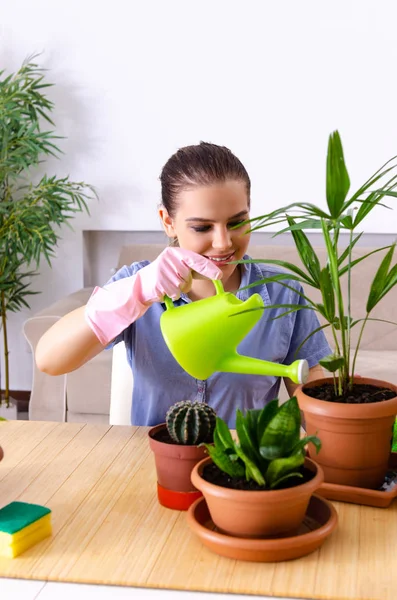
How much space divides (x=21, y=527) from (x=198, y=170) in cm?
82

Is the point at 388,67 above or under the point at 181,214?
above

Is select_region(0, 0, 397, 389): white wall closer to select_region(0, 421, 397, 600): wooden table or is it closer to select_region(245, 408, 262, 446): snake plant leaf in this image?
select_region(0, 421, 397, 600): wooden table

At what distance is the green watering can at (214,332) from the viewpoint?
1061mm

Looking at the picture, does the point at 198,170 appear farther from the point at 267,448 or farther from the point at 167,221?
the point at 267,448

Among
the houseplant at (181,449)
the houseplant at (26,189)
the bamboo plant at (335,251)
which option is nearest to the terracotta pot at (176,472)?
the houseplant at (181,449)

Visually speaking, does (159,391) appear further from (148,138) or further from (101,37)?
(101,37)

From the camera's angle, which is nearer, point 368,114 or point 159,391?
point 159,391

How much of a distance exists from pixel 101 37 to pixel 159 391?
2571 mm

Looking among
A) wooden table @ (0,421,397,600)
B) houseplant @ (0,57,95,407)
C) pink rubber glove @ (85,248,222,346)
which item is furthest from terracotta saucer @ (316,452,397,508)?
houseplant @ (0,57,95,407)

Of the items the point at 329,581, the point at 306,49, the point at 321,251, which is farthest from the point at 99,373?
the point at 329,581

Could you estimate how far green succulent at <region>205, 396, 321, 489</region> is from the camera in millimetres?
922

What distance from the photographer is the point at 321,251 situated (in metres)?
3.46

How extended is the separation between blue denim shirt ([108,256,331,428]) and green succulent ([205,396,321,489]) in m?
0.64

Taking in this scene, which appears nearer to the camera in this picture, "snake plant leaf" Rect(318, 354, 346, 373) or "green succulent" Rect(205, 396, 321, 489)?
"green succulent" Rect(205, 396, 321, 489)
